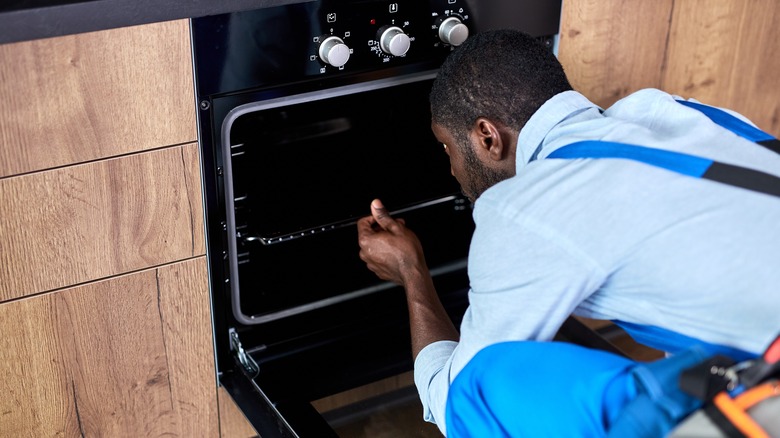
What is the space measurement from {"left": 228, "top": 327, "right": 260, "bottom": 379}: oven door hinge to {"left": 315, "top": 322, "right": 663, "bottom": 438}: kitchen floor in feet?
0.43

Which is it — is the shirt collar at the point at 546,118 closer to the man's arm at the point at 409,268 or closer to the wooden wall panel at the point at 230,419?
the man's arm at the point at 409,268

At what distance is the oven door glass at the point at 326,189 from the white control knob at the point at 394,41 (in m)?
0.07

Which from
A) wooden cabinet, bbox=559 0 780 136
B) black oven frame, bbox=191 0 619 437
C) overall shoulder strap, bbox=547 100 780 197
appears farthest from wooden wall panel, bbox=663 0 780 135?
overall shoulder strap, bbox=547 100 780 197

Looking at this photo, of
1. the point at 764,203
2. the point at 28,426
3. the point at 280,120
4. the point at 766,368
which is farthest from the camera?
the point at 280,120

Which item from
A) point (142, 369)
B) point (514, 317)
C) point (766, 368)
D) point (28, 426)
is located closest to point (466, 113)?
point (514, 317)

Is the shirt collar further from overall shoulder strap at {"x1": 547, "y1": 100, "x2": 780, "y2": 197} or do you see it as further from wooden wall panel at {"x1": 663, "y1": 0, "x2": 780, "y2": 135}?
wooden wall panel at {"x1": 663, "y1": 0, "x2": 780, "y2": 135}

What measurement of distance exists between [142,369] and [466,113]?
639mm

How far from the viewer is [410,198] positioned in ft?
5.24

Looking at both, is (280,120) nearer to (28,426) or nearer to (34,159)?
(34,159)

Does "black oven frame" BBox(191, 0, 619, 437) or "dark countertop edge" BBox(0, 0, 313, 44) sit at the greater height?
"dark countertop edge" BBox(0, 0, 313, 44)

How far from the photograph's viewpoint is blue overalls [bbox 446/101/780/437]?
901 mm

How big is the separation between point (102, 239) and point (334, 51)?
0.42 meters

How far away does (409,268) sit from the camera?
137 cm

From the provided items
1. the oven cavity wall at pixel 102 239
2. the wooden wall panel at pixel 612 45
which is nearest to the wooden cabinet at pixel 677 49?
the wooden wall panel at pixel 612 45
